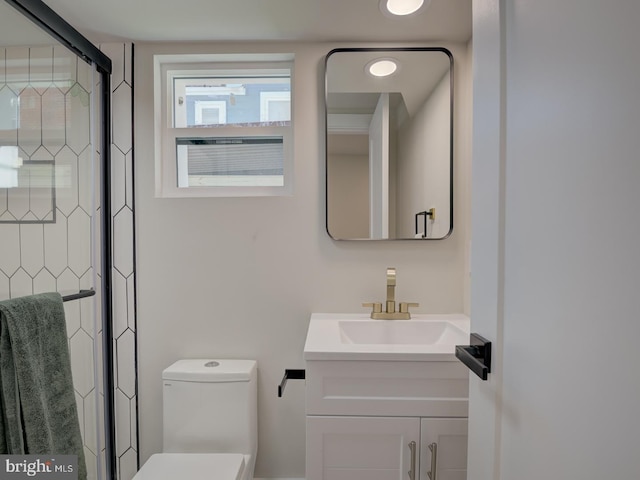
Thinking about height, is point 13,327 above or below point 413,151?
below

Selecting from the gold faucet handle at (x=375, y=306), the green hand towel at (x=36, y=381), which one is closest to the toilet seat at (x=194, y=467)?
the green hand towel at (x=36, y=381)

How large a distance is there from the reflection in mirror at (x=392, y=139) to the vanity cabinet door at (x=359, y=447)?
0.78 m

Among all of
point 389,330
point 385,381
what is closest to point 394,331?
point 389,330

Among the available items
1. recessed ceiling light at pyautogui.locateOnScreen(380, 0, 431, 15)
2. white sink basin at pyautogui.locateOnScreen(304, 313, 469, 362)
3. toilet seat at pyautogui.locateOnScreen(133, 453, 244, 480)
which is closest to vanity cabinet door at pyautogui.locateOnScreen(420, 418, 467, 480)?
white sink basin at pyautogui.locateOnScreen(304, 313, 469, 362)

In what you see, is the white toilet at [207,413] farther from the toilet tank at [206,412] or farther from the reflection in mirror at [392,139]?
the reflection in mirror at [392,139]

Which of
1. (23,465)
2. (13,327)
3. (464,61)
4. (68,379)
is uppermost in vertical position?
(464,61)

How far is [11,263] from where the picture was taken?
43.1 inches

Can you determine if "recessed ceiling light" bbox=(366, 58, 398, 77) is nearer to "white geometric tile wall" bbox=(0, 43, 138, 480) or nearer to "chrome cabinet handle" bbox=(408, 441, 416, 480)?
"white geometric tile wall" bbox=(0, 43, 138, 480)

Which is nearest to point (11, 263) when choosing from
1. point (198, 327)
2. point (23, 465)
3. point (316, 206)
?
point (23, 465)

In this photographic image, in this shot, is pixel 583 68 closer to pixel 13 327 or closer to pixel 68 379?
pixel 13 327

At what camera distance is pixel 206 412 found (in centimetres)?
147

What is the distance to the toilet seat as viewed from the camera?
123cm

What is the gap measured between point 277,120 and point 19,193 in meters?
1.06

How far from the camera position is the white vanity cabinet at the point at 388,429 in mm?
1088
